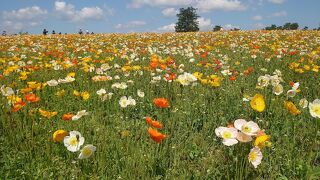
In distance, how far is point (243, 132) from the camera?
289 cm

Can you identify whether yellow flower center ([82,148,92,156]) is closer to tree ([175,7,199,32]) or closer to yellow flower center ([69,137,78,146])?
yellow flower center ([69,137,78,146])

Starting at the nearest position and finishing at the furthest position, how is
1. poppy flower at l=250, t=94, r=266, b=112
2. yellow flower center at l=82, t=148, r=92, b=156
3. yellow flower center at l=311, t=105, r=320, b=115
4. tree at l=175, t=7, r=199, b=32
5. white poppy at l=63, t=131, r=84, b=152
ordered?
1. yellow flower center at l=82, t=148, r=92, b=156
2. white poppy at l=63, t=131, r=84, b=152
3. poppy flower at l=250, t=94, r=266, b=112
4. yellow flower center at l=311, t=105, r=320, b=115
5. tree at l=175, t=7, r=199, b=32

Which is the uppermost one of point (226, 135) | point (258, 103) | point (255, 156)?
point (258, 103)

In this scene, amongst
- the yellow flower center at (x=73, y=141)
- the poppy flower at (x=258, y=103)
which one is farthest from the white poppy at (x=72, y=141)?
the poppy flower at (x=258, y=103)

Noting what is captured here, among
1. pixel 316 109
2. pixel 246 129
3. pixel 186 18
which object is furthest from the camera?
pixel 186 18

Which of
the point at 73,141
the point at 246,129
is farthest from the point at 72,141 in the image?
the point at 246,129

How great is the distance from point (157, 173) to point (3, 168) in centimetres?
141

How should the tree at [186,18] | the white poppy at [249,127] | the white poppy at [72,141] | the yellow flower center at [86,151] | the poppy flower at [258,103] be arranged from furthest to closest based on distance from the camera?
the tree at [186,18]
the poppy flower at [258,103]
the white poppy at [72,141]
the yellow flower center at [86,151]
the white poppy at [249,127]

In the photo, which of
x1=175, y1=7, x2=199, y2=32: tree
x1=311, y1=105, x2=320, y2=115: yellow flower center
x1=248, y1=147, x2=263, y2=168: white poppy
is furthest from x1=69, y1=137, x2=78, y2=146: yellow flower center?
x1=175, y1=7, x2=199, y2=32: tree

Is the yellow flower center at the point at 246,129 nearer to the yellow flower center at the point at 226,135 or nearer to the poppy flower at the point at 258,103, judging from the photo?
the yellow flower center at the point at 226,135

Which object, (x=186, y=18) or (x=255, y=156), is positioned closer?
(x=255, y=156)

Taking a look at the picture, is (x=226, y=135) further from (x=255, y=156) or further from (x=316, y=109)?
(x=316, y=109)

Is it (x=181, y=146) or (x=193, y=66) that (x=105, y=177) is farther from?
(x=193, y=66)

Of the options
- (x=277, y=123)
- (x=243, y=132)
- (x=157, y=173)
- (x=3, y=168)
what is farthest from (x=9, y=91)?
(x=277, y=123)
